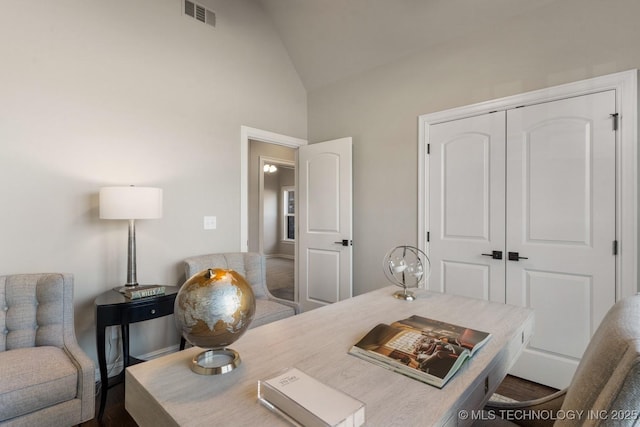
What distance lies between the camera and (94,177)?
2.39 meters

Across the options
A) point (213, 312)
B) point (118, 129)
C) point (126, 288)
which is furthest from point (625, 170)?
point (118, 129)

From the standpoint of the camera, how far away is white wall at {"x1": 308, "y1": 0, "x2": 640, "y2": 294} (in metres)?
2.20

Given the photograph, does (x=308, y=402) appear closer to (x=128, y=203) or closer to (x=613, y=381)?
(x=613, y=381)

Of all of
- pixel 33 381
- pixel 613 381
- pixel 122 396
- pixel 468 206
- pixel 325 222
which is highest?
pixel 468 206

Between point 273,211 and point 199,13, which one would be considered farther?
point 273,211

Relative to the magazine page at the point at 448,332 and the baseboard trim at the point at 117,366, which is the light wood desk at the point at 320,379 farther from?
the baseboard trim at the point at 117,366

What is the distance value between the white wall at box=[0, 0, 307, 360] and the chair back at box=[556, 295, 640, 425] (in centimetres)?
279

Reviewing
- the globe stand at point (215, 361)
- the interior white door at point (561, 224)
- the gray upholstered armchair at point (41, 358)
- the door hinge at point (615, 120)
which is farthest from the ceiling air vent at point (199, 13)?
the door hinge at point (615, 120)

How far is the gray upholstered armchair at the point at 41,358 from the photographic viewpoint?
150 centimetres

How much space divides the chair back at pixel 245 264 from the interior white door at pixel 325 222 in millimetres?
860

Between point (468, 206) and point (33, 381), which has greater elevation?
point (468, 206)

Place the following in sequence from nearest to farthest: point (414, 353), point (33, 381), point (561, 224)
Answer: point (414, 353), point (33, 381), point (561, 224)

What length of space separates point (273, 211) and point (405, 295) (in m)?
7.32

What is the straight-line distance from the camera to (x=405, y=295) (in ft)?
5.52
